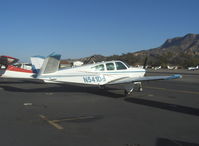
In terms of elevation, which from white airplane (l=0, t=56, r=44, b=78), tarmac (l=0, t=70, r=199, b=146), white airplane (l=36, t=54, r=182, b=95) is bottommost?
tarmac (l=0, t=70, r=199, b=146)

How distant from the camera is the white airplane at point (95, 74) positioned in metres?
12.7

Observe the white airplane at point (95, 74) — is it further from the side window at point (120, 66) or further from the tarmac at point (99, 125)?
the tarmac at point (99, 125)

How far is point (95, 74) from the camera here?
13562mm

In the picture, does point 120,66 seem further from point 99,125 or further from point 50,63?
point 99,125

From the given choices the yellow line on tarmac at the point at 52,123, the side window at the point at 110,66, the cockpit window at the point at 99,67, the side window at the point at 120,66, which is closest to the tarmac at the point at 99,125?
the yellow line on tarmac at the point at 52,123

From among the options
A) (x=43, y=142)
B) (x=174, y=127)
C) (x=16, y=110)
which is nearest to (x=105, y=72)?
(x=16, y=110)

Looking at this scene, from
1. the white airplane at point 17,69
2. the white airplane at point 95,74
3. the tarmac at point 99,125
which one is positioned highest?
the white airplane at point 17,69

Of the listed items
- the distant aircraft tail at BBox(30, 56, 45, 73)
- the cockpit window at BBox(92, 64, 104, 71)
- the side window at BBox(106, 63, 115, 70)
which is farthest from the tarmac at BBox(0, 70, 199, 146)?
the distant aircraft tail at BBox(30, 56, 45, 73)

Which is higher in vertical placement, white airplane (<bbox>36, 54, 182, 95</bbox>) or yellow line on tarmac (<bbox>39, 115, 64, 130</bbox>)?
white airplane (<bbox>36, 54, 182, 95</bbox>)

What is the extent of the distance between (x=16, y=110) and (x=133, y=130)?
196 inches

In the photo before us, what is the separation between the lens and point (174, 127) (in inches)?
269

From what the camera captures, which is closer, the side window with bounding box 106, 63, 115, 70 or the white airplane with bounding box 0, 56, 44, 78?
the side window with bounding box 106, 63, 115, 70

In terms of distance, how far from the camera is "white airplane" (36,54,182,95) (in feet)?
41.5

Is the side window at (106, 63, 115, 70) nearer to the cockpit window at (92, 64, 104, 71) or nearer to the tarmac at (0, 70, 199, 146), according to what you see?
the cockpit window at (92, 64, 104, 71)
